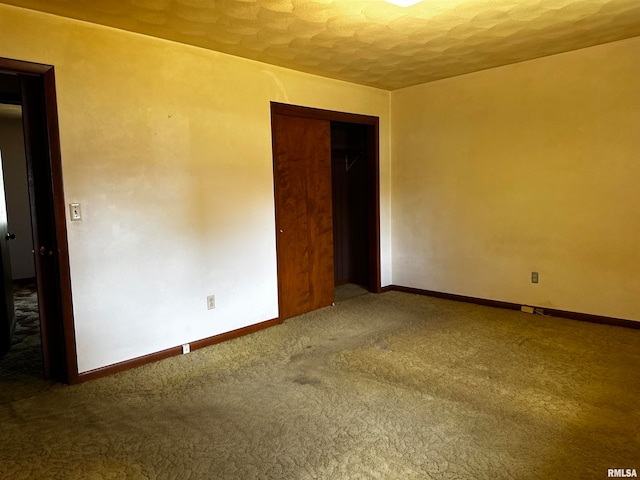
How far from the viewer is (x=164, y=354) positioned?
11.5 ft

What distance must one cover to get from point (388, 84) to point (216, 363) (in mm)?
3605

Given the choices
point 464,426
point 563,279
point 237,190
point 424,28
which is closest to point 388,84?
point 424,28

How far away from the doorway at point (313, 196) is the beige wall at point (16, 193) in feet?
14.9

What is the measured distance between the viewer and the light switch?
301 cm

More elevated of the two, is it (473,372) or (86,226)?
(86,226)

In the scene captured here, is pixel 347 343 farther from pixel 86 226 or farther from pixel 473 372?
pixel 86 226

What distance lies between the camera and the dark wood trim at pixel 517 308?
13.0 ft

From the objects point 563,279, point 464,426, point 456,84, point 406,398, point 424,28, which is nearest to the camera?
point 464,426

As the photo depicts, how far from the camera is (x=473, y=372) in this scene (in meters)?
3.07

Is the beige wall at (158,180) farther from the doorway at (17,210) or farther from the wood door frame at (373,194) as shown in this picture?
the doorway at (17,210)

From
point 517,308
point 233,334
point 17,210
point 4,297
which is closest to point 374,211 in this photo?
point 517,308

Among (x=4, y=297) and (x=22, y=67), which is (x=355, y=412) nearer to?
(x=22, y=67)

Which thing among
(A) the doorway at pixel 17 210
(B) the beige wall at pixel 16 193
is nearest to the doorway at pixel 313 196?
(A) the doorway at pixel 17 210

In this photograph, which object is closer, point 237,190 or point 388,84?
point 237,190
